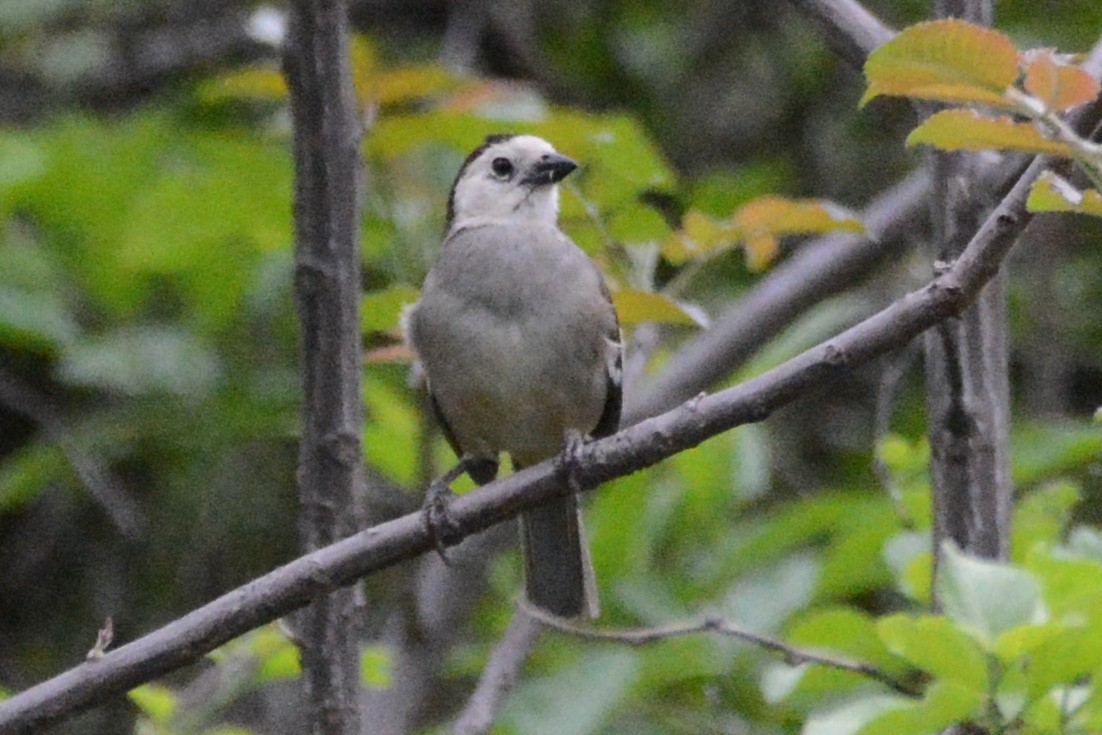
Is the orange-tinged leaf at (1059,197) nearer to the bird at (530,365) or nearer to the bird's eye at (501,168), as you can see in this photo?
the bird at (530,365)

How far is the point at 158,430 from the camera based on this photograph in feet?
14.8

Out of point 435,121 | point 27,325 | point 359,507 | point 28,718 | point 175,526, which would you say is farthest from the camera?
point 175,526

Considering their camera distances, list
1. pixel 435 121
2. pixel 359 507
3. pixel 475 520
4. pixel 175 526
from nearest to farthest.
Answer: pixel 475 520
pixel 359 507
pixel 435 121
pixel 175 526

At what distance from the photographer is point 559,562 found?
3721mm

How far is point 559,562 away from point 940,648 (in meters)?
1.76

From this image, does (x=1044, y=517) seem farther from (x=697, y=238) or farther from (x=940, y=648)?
(x=940, y=648)

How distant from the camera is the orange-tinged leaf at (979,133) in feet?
5.55

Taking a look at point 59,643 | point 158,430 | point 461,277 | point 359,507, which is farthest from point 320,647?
point 59,643

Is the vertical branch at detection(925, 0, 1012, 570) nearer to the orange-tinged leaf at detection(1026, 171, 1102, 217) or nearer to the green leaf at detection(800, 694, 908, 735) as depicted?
the green leaf at detection(800, 694, 908, 735)

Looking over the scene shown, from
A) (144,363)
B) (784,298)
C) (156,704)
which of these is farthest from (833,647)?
(144,363)

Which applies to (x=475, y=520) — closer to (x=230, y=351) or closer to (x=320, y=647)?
(x=320, y=647)

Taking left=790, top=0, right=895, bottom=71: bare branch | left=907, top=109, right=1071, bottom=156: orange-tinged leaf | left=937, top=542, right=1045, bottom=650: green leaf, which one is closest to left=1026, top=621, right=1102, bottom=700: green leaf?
left=937, top=542, right=1045, bottom=650: green leaf

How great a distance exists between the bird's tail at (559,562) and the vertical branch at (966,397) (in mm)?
1119

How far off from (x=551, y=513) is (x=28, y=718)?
189 centimetres
